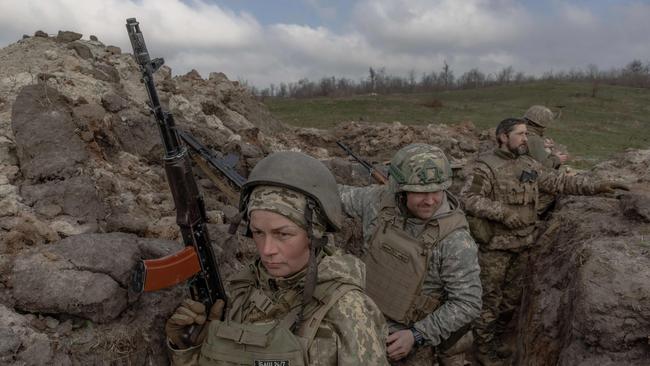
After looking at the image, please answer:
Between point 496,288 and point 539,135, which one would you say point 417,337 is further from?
point 539,135

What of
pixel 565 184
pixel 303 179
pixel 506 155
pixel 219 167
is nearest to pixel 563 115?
pixel 506 155

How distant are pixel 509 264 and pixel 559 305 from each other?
1677mm

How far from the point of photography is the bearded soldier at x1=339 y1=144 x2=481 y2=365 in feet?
10.9

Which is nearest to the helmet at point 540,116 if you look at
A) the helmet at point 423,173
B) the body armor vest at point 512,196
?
the body armor vest at point 512,196

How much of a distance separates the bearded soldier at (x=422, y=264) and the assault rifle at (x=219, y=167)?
7.75 ft

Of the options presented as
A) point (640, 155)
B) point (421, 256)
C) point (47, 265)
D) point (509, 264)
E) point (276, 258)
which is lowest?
point (509, 264)

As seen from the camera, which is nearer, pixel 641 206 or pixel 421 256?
pixel 421 256

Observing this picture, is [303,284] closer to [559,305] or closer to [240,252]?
[240,252]

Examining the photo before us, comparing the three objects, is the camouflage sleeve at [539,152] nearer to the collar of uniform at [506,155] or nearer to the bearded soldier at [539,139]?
the bearded soldier at [539,139]

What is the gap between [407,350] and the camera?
3.27 m

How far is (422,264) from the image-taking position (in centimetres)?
335

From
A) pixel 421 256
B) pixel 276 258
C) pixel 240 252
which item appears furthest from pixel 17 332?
pixel 421 256

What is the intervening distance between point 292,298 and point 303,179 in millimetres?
577

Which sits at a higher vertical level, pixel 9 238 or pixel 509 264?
pixel 9 238
